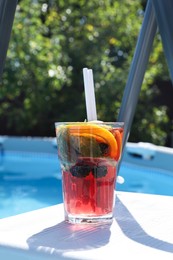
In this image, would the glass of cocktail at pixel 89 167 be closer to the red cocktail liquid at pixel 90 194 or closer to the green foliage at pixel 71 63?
the red cocktail liquid at pixel 90 194

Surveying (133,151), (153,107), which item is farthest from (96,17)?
(133,151)

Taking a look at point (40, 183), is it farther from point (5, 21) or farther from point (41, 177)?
point (5, 21)

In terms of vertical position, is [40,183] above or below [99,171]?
below

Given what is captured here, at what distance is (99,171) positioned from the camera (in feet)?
2.59

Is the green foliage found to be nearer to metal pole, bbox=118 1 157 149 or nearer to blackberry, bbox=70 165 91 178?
metal pole, bbox=118 1 157 149

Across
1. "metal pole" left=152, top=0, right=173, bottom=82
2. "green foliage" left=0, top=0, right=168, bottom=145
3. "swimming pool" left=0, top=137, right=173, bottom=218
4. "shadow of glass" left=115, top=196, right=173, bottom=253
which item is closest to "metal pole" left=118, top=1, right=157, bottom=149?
"shadow of glass" left=115, top=196, right=173, bottom=253

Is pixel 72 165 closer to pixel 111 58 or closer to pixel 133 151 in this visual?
pixel 133 151

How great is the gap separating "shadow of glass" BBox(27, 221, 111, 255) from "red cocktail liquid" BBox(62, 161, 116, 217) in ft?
0.09

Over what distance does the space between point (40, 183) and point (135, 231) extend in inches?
141

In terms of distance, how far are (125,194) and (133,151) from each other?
393cm

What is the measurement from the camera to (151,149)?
4758 mm

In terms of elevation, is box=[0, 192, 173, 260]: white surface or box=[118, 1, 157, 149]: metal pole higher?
box=[118, 1, 157, 149]: metal pole

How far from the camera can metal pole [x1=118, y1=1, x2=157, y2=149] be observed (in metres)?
1.26

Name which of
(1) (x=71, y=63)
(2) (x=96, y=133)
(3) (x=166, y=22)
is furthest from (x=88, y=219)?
(1) (x=71, y=63)
